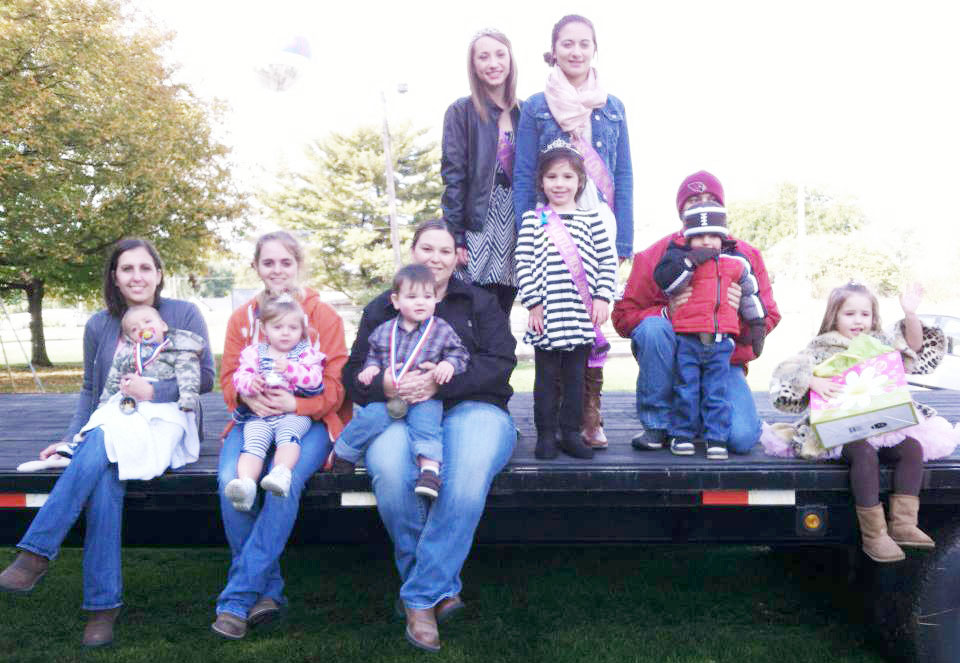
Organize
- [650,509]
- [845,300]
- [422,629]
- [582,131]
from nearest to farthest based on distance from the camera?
[422,629] < [650,509] < [845,300] < [582,131]

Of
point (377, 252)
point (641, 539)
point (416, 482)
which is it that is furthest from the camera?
point (377, 252)

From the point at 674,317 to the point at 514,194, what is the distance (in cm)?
89

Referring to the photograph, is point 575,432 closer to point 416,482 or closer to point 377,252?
point 416,482

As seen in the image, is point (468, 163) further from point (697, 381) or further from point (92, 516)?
point (92, 516)

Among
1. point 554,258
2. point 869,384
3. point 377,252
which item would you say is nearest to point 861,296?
point 869,384

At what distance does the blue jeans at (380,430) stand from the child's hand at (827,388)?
1.41 meters

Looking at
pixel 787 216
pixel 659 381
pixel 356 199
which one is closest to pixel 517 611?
pixel 659 381

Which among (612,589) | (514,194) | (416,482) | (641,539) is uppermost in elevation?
(514,194)

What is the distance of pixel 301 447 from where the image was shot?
3010 mm

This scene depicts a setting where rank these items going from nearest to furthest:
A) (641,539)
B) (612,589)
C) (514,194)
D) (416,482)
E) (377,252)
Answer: (416,482) → (641,539) → (514,194) → (612,589) → (377,252)

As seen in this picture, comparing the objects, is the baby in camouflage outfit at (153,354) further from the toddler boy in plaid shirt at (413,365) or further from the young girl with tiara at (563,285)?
the young girl with tiara at (563,285)

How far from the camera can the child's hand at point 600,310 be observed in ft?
10.6

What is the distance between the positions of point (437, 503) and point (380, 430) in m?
0.35

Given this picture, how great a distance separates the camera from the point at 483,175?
3715 millimetres
